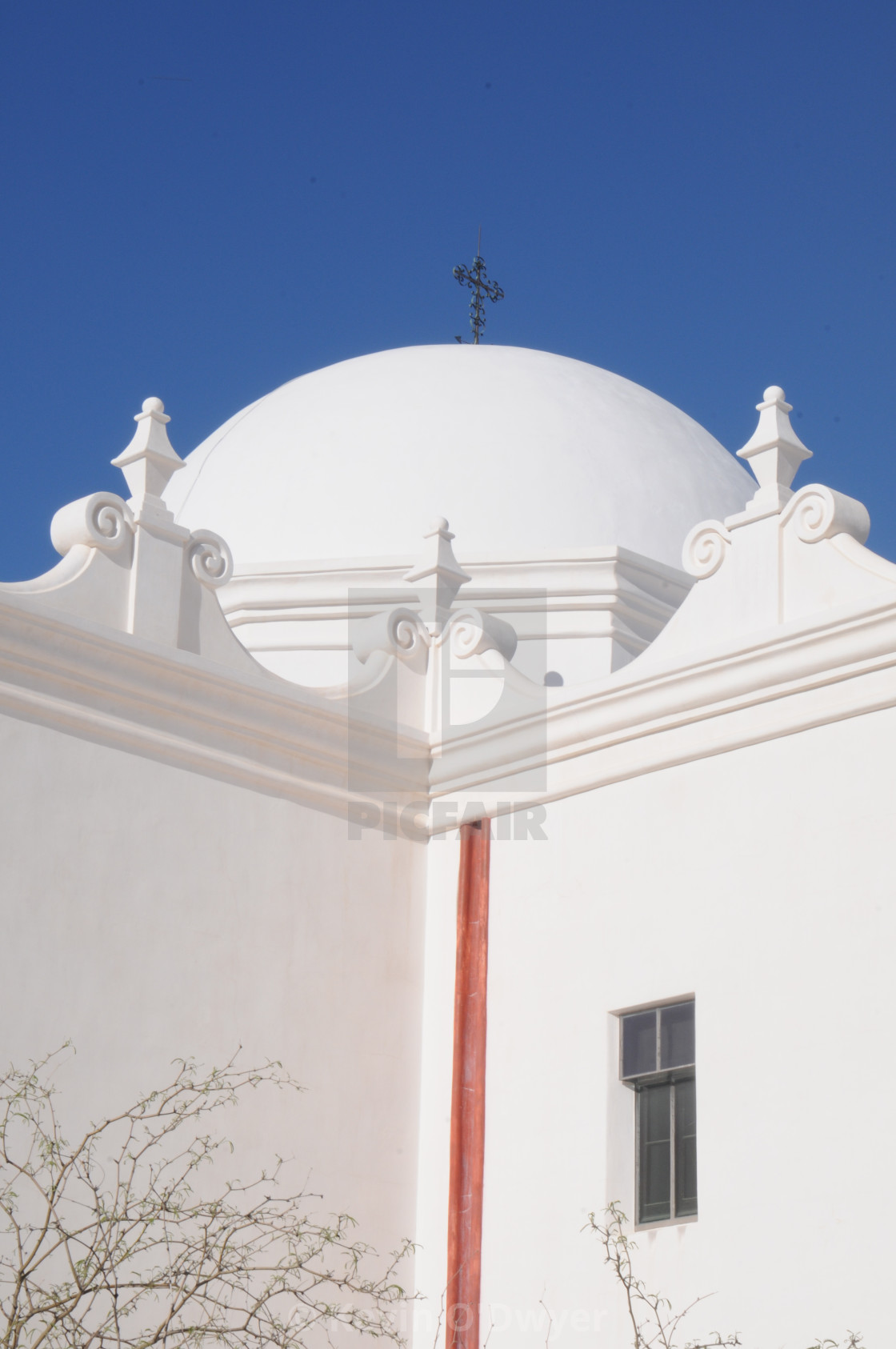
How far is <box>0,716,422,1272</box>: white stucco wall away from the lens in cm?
874

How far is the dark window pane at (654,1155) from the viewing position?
8914mm

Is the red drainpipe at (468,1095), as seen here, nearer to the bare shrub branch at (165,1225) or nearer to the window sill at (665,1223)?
the bare shrub branch at (165,1225)

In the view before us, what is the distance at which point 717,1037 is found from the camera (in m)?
8.70

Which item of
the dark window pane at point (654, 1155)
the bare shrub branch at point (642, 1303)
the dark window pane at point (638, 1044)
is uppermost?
the dark window pane at point (638, 1044)

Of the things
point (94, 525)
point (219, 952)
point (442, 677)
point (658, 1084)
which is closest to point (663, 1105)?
point (658, 1084)

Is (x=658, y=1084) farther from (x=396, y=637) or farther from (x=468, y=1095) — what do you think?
(x=396, y=637)

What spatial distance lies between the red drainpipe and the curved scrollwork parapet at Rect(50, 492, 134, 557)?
8.59 ft

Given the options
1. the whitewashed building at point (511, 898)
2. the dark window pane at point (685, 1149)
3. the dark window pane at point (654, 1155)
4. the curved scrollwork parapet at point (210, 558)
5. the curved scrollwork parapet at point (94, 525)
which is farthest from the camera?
the curved scrollwork parapet at point (210, 558)

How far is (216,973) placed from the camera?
368 inches

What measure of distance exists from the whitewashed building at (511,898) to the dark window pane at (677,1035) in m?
0.02

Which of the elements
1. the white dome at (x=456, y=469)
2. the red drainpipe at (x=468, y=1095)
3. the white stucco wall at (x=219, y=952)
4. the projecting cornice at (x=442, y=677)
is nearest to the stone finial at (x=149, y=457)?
the projecting cornice at (x=442, y=677)

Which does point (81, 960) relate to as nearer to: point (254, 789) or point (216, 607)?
point (254, 789)

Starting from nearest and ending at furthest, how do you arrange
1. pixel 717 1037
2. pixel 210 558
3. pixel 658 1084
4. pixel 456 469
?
pixel 717 1037, pixel 658 1084, pixel 210 558, pixel 456 469

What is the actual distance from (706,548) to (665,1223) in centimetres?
351
